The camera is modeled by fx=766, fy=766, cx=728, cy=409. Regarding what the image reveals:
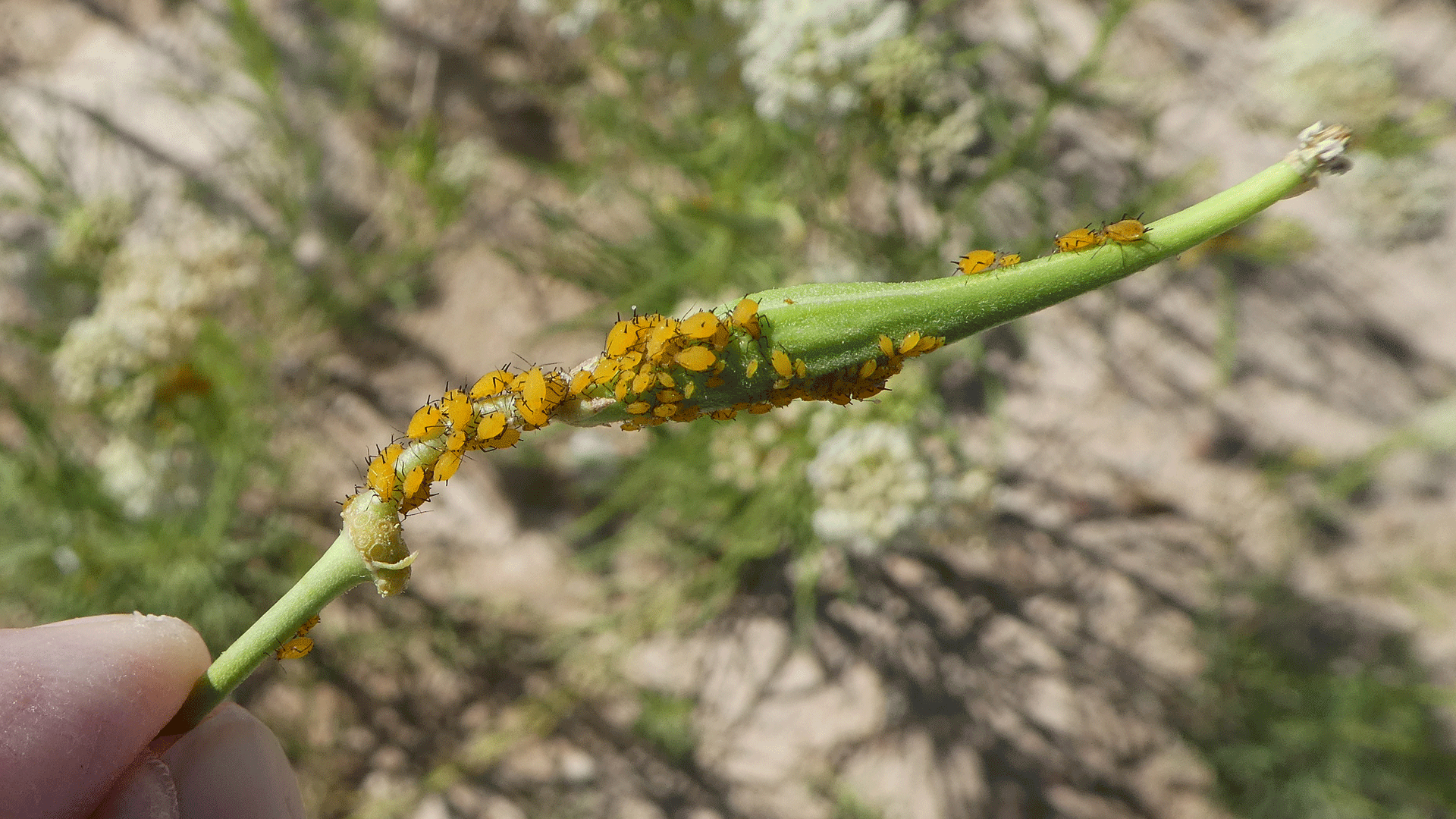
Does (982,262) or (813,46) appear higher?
(813,46)

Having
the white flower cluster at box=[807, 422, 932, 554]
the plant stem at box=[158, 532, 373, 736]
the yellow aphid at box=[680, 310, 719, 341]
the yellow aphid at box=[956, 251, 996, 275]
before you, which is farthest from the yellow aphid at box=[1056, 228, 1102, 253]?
the white flower cluster at box=[807, 422, 932, 554]

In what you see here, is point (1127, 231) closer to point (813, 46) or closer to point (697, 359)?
point (697, 359)

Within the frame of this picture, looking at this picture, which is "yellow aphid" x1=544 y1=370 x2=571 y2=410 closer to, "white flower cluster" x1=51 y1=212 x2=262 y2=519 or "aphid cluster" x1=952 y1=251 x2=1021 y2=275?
"aphid cluster" x1=952 y1=251 x2=1021 y2=275

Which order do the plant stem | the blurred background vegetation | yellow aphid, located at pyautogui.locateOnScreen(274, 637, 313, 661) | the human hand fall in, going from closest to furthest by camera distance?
1. the plant stem
2. yellow aphid, located at pyautogui.locateOnScreen(274, 637, 313, 661)
3. the human hand
4. the blurred background vegetation

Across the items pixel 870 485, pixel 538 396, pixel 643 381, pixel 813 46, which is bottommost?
pixel 538 396

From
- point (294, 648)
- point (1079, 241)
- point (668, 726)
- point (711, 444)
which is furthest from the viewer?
point (668, 726)

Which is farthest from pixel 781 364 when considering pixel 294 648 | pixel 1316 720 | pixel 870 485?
pixel 1316 720

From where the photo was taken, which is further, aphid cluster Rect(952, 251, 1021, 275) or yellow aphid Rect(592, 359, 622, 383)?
aphid cluster Rect(952, 251, 1021, 275)

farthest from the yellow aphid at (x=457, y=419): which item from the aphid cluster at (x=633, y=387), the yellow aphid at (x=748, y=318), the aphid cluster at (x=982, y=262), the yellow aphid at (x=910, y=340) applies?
the aphid cluster at (x=982, y=262)
